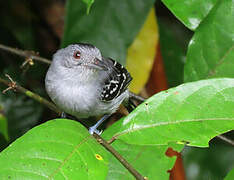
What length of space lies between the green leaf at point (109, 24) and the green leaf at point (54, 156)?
66.1 inches

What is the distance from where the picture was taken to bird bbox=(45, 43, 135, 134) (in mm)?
3225

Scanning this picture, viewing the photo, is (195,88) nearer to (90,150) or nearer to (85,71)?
(90,150)

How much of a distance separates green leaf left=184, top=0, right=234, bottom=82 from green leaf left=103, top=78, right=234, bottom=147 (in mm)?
630

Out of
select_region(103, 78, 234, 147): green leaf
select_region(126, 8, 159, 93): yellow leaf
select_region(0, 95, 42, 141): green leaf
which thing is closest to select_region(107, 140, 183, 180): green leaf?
select_region(103, 78, 234, 147): green leaf

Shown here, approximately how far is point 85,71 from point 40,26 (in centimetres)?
166

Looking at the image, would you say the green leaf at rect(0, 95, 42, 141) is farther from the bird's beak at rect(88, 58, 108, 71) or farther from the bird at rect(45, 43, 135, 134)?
the bird's beak at rect(88, 58, 108, 71)

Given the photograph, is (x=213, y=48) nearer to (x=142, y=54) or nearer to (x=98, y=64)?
(x=98, y=64)

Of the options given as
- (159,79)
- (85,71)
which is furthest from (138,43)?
(85,71)

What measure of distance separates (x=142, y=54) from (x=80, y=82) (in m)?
0.85

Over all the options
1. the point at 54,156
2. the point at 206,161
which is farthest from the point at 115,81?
the point at 54,156

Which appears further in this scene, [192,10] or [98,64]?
[98,64]

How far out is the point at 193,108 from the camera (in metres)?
2.05

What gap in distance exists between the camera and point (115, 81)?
11.8ft

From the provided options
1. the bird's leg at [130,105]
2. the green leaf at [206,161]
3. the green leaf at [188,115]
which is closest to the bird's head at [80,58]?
the bird's leg at [130,105]
